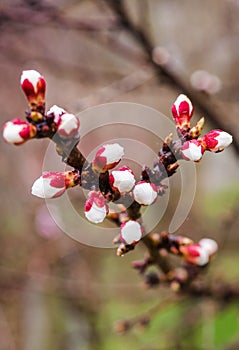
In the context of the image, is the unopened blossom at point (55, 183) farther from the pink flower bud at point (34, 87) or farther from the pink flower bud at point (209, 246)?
the pink flower bud at point (209, 246)

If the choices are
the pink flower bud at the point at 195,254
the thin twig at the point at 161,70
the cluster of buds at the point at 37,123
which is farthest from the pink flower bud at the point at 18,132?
the thin twig at the point at 161,70

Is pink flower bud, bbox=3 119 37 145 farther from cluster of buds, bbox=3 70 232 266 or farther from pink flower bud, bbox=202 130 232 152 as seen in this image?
pink flower bud, bbox=202 130 232 152

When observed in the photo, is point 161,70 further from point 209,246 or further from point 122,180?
point 122,180

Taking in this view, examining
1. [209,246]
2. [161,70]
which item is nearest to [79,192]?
[161,70]

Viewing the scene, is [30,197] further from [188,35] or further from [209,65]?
[188,35]

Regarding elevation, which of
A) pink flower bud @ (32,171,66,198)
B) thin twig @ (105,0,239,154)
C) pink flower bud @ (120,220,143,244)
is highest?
thin twig @ (105,0,239,154)

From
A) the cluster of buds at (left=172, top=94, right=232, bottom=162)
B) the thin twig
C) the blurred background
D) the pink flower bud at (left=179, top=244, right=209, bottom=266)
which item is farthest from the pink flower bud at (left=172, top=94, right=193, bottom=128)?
the thin twig
